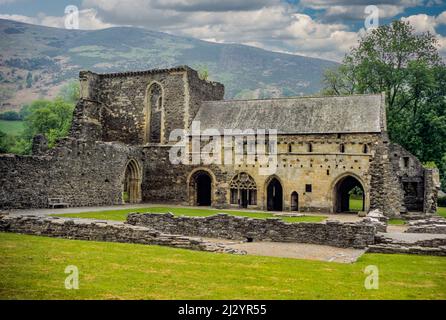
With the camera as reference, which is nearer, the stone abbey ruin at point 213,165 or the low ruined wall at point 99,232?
the low ruined wall at point 99,232

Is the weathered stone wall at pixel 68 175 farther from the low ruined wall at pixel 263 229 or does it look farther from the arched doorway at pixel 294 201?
the arched doorway at pixel 294 201

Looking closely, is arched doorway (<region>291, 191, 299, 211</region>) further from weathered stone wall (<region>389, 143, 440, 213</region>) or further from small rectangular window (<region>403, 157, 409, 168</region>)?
small rectangular window (<region>403, 157, 409, 168</region>)

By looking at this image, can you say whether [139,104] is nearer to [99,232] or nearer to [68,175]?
[68,175]

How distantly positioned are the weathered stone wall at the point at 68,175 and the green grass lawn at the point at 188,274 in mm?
13064

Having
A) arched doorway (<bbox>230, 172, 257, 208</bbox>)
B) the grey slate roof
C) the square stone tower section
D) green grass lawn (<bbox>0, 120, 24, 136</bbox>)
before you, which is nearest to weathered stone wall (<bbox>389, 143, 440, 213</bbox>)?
the grey slate roof

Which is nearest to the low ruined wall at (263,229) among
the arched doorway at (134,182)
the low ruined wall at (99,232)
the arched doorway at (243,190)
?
the low ruined wall at (99,232)

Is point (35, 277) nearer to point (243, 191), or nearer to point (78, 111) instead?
point (243, 191)

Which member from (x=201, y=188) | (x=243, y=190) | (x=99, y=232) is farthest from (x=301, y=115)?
(x=99, y=232)

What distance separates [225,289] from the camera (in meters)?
11.0

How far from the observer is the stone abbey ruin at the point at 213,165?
36.2 metres

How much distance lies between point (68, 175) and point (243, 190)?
48.5 feet

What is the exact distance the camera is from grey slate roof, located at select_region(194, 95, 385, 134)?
39.7 meters

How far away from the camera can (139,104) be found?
47594mm
